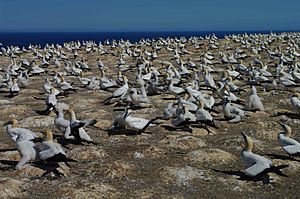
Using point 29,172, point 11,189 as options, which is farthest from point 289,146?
point 11,189

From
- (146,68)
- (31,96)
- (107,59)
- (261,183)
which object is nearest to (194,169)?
(261,183)

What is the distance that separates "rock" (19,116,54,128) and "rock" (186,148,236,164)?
716cm

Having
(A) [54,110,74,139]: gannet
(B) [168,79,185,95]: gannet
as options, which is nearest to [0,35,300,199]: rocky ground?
(A) [54,110,74,139]: gannet

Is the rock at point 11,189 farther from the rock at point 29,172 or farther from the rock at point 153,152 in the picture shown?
the rock at point 153,152

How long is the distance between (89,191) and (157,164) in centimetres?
319

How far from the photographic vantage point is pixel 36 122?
20.8 m

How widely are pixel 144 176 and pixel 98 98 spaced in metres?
12.9

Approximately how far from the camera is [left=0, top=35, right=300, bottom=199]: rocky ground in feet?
43.3

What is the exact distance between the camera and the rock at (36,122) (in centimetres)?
2062

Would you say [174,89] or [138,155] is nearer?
[138,155]

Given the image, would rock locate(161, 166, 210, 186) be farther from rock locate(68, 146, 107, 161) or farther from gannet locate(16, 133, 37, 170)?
gannet locate(16, 133, 37, 170)

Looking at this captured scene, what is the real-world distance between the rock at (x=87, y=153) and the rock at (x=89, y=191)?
2.59 m

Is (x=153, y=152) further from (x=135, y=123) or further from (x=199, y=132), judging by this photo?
(x=199, y=132)

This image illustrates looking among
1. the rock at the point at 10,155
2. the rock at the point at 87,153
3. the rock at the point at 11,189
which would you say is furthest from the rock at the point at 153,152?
the rock at the point at 11,189
